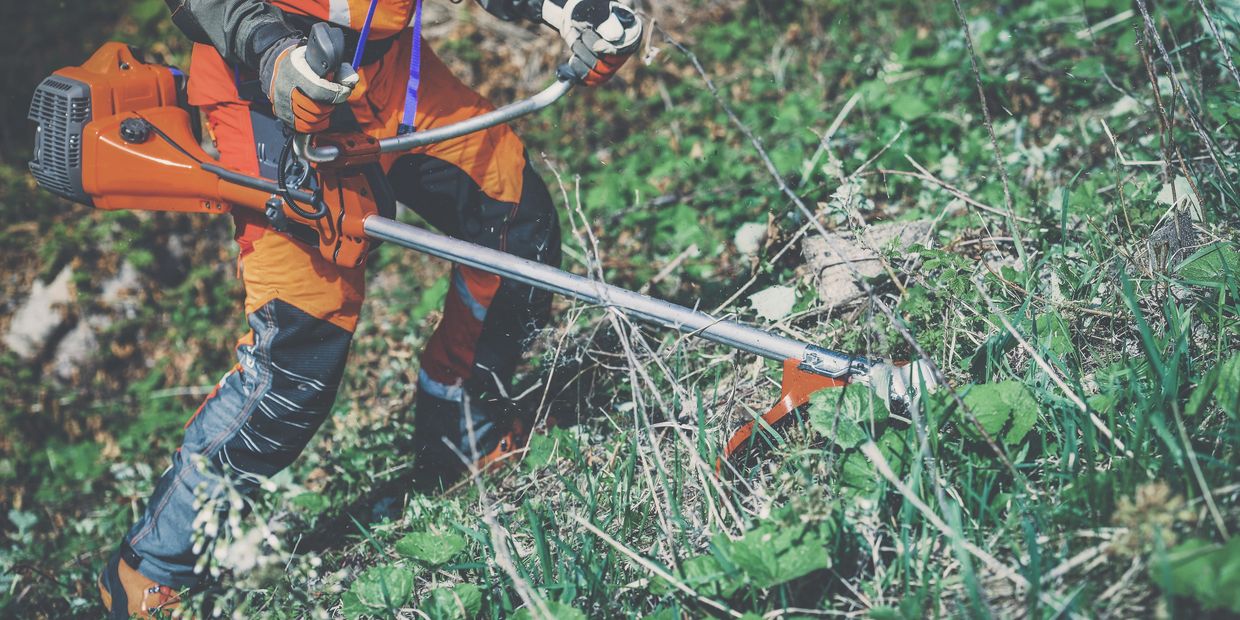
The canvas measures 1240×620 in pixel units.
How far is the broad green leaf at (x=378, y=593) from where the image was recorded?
2312mm

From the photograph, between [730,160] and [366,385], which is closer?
[366,385]

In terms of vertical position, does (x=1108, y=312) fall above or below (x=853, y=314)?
above

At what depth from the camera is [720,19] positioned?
233 inches

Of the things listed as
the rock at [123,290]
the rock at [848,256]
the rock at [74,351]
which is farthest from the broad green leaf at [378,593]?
the rock at [123,290]

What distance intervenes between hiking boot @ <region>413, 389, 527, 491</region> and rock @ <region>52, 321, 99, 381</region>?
8.82 feet

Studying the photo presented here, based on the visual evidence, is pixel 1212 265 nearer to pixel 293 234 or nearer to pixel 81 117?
pixel 293 234

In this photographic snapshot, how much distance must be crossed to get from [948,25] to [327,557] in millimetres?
4008

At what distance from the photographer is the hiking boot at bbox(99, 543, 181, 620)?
2879 millimetres

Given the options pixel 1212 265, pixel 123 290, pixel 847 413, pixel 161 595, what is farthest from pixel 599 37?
A: pixel 123 290

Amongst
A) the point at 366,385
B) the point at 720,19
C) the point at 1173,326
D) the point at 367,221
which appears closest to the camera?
the point at 1173,326

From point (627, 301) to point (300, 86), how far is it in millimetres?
999

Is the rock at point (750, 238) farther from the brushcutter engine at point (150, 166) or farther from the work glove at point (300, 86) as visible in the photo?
the work glove at point (300, 86)

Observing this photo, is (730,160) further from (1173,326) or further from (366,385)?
(1173,326)

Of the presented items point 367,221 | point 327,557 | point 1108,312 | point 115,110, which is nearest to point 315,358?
point 367,221
